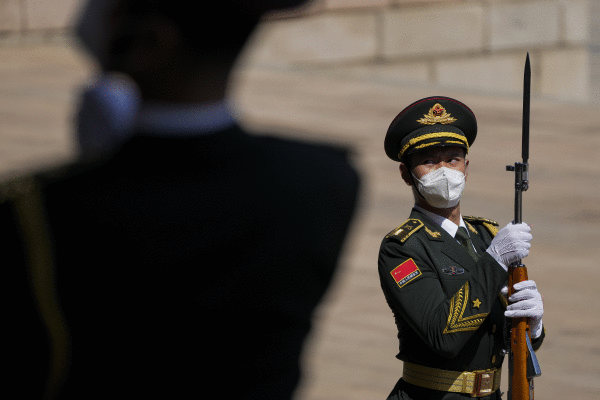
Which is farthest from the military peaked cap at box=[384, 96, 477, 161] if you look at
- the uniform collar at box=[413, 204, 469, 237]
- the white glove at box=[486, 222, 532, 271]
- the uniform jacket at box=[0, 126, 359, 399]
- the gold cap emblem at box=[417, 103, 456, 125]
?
the uniform jacket at box=[0, 126, 359, 399]

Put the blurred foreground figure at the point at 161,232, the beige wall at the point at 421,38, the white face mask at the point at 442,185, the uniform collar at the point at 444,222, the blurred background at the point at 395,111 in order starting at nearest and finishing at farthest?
the blurred foreground figure at the point at 161,232 → the white face mask at the point at 442,185 → the uniform collar at the point at 444,222 → the blurred background at the point at 395,111 → the beige wall at the point at 421,38

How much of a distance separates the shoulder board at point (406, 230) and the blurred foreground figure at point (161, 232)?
94 cm

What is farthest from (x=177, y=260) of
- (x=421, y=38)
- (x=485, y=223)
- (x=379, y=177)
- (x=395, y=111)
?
(x=421, y=38)

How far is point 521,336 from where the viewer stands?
2.20 metres

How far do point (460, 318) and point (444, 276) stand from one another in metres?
0.16

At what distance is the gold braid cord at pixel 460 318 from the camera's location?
7.16 ft

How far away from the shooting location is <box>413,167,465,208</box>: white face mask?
2.27 meters

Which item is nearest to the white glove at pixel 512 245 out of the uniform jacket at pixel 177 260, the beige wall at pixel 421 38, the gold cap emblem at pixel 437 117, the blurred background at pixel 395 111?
the gold cap emblem at pixel 437 117

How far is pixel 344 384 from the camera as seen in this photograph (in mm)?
4793

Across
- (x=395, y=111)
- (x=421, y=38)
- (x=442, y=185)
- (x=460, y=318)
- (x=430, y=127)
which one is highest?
(x=430, y=127)

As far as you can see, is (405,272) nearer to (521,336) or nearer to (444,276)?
(444,276)

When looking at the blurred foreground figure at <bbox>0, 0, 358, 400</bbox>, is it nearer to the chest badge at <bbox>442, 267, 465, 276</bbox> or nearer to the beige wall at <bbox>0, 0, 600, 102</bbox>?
the chest badge at <bbox>442, 267, 465, 276</bbox>

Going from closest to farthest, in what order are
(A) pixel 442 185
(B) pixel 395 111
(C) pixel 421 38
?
(A) pixel 442 185
(B) pixel 395 111
(C) pixel 421 38

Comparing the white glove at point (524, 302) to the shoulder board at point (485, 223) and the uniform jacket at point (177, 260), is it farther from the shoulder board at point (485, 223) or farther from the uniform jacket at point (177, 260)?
the uniform jacket at point (177, 260)
